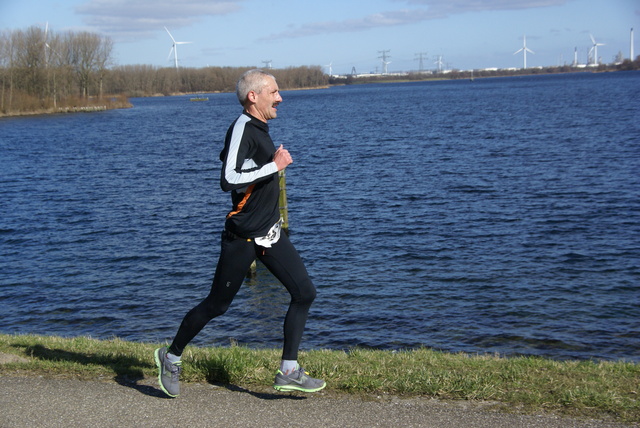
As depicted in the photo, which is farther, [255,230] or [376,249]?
[376,249]

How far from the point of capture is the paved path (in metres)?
4.47

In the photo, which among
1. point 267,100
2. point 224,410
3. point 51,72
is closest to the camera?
point 224,410

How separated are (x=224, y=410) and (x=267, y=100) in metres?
2.20

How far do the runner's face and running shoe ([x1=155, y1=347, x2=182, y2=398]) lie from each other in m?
1.94

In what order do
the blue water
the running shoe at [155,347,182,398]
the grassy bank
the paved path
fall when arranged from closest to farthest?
the paved path < the grassy bank < the running shoe at [155,347,182,398] < the blue water

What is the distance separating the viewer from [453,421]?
175 inches

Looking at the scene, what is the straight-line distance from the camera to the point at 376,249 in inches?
764

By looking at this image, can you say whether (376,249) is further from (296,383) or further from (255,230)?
(255,230)

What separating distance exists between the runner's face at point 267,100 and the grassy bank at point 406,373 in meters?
2.05

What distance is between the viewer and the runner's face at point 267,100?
487 cm

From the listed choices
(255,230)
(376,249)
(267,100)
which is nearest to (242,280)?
(255,230)

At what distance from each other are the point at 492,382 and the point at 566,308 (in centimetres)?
964

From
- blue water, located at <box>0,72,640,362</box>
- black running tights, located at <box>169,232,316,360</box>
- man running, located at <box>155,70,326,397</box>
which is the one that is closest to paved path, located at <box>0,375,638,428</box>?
man running, located at <box>155,70,326,397</box>

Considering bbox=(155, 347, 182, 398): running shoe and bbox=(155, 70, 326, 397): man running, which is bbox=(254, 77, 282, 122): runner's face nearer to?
bbox=(155, 70, 326, 397): man running
